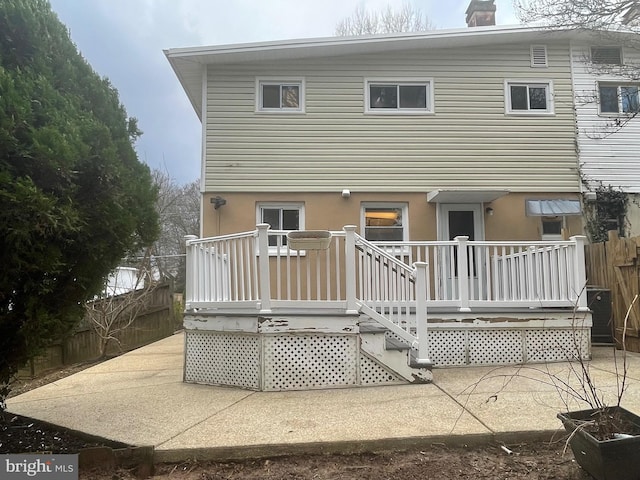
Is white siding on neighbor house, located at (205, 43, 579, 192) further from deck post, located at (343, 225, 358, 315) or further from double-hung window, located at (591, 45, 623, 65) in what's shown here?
deck post, located at (343, 225, 358, 315)

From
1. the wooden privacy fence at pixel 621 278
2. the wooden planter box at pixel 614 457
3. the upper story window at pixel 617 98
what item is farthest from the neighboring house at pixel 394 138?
the wooden planter box at pixel 614 457

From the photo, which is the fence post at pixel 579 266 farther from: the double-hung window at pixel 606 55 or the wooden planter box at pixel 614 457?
the double-hung window at pixel 606 55

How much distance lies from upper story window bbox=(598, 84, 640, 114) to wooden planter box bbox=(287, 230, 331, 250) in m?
6.87

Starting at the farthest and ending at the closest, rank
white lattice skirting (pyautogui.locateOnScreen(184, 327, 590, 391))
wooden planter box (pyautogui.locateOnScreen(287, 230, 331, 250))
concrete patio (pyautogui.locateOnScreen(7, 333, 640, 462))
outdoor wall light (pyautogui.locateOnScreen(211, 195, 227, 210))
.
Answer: outdoor wall light (pyautogui.locateOnScreen(211, 195, 227, 210))
wooden planter box (pyautogui.locateOnScreen(287, 230, 331, 250))
white lattice skirting (pyautogui.locateOnScreen(184, 327, 590, 391))
concrete patio (pyautogui.locateOnScreen(7, 333, 640, 462))

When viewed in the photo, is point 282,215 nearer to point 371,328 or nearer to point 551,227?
point 371,328

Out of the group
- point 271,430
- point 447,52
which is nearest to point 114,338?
point 271,430

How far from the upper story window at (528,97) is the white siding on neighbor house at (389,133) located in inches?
4.9

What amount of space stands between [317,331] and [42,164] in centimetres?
301

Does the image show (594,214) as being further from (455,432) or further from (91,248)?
(91,248)

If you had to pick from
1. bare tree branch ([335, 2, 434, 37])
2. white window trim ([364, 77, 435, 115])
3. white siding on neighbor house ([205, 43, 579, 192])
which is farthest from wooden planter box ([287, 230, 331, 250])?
bare tree branch ([335, 2, 434, 37])

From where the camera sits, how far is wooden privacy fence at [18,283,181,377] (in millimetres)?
7813

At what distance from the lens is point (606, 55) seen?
872 cm

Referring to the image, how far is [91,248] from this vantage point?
3.47m

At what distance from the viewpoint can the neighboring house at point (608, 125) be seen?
27.6ft
